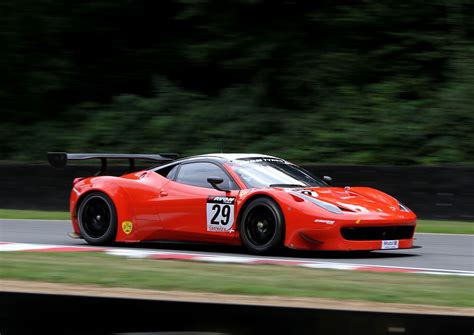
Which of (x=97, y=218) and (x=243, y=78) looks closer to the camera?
(x=97, y=218)

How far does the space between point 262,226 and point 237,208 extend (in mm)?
366

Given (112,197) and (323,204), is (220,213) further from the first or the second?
(112,197)

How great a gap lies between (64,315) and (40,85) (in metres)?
21.7

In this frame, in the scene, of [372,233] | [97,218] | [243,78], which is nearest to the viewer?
[372,233]

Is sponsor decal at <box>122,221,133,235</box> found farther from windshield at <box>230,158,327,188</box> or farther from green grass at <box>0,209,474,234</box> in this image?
green grass at <box>0,209,474,234</box>

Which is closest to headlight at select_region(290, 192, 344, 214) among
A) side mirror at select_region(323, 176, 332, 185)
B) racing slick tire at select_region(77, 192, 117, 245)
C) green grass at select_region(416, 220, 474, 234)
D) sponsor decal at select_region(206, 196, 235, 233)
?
sponsor decal at select_region(206, 196, 235, 233)

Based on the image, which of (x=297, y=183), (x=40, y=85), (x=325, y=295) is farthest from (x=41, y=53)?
(x=325, y=295)

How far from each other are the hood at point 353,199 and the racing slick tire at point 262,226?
36 cm

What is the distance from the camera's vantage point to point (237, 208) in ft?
34.3

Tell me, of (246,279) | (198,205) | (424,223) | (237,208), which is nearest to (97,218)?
(198,205)

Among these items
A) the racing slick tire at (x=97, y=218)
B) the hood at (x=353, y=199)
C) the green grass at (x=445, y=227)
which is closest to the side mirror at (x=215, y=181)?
the hood at (x=353, y=199)

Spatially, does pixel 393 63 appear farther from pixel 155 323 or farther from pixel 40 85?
pixel 155 323

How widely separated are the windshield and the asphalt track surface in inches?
32.3

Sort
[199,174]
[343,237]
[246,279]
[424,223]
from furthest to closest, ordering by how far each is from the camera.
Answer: [424,223] < [199,174] < [343,237] < [246,279]
